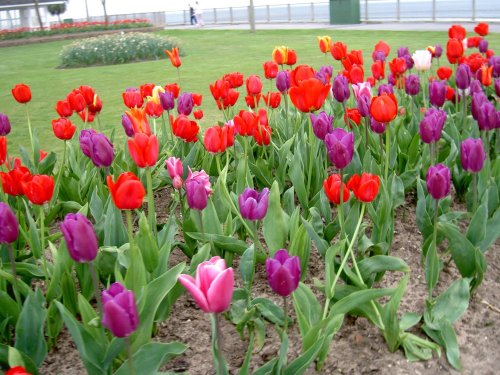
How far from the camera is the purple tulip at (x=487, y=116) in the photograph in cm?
280

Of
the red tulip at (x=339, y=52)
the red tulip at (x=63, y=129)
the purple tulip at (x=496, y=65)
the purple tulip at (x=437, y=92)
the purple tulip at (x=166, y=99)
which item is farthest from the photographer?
the red tulip at (x=339, y=52)

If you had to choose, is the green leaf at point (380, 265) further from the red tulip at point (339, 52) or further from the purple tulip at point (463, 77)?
the red tulip at point (339, 52)

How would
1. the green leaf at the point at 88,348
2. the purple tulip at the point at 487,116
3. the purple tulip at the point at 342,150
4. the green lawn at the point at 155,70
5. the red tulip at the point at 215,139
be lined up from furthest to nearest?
1. the green lawn at the point at 155,70
2. the purple tulip at the point at 487,116
3. the red tulip at the point at 215,139
4. the purple tulip at the point at 342,150
5. the green leaf at the point at 88,348

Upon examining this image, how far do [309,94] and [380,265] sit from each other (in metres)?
0.76

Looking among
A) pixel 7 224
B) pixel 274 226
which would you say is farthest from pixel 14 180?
pixel 274 226

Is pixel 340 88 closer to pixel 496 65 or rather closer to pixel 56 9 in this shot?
pixel 496 65

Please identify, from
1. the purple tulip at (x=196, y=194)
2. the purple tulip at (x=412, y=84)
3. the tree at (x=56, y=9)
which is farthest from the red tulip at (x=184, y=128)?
the tree at (x=56, y=9)

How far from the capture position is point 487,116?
2.81 metres

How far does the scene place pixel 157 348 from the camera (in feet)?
5.47

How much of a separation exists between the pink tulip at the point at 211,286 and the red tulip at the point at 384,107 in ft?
4.05

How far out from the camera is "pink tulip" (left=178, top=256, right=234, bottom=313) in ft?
4.35

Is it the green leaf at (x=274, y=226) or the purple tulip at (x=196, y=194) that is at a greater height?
the purple tulip at (x=196, y=194)

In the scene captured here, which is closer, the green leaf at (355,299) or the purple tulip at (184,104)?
the green leaf at (355,299)

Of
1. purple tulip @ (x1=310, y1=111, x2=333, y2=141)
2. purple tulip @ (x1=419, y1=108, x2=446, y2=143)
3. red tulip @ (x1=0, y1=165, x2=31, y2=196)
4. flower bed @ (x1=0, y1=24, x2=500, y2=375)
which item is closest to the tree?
flower bed @ (x1=0, y1=24, x2=500, y2=375)
